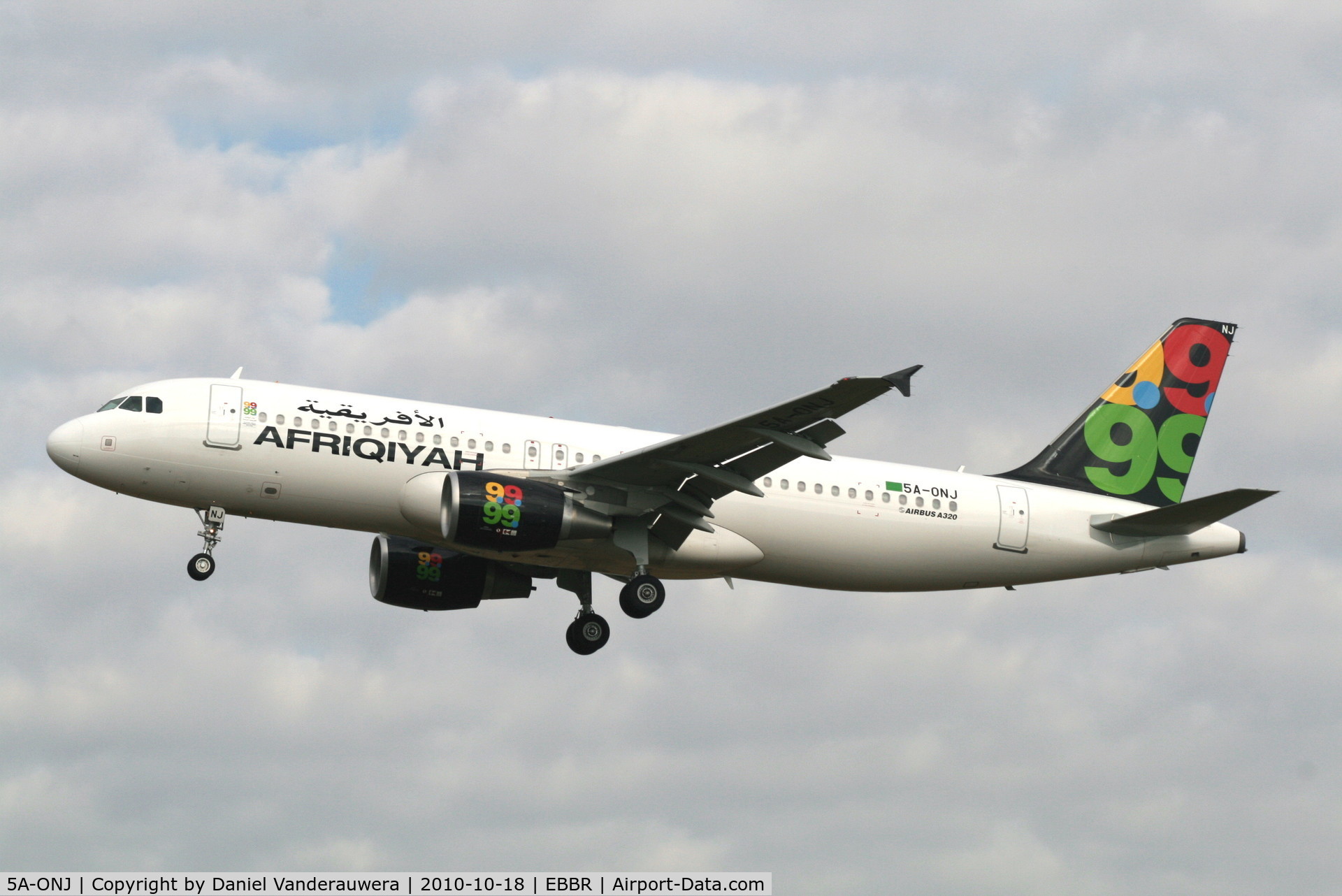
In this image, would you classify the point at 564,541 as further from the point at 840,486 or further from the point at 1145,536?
the point at 1145,536

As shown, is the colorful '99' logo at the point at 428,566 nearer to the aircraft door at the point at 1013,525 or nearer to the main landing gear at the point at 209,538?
the main landing gear at the point at 209,538

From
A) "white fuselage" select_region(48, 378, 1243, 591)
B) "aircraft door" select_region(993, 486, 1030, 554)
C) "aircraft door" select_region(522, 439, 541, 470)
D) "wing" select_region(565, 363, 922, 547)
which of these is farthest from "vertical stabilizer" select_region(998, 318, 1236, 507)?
"aircraft door" select_region(522, 439, 541, 470)

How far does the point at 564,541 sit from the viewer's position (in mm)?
35156

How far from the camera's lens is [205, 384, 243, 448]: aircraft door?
34.6 m

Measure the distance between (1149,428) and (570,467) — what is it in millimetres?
15558

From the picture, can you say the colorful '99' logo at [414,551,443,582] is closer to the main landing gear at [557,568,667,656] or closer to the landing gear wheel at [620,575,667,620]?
the main landing gear at [557,568,667,656]

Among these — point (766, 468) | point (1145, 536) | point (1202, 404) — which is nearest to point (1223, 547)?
point (1145, 536)

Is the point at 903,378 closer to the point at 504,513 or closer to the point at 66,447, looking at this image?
the point at 504,513

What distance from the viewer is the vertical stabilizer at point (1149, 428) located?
41531 millimetres

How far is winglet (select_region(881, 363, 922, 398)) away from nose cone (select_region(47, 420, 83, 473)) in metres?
16.9

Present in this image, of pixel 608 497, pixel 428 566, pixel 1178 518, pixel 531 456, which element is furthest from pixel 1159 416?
pixel 428 566

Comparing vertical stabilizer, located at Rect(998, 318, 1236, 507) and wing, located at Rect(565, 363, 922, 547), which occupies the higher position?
vertical stabilizer, located at Rect(998, 318, 1236, 507)

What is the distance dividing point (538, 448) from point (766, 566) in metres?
5.78

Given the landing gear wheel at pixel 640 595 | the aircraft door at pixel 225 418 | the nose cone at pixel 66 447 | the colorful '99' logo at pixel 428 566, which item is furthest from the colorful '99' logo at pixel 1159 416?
the nose cone at pixel 66 447
